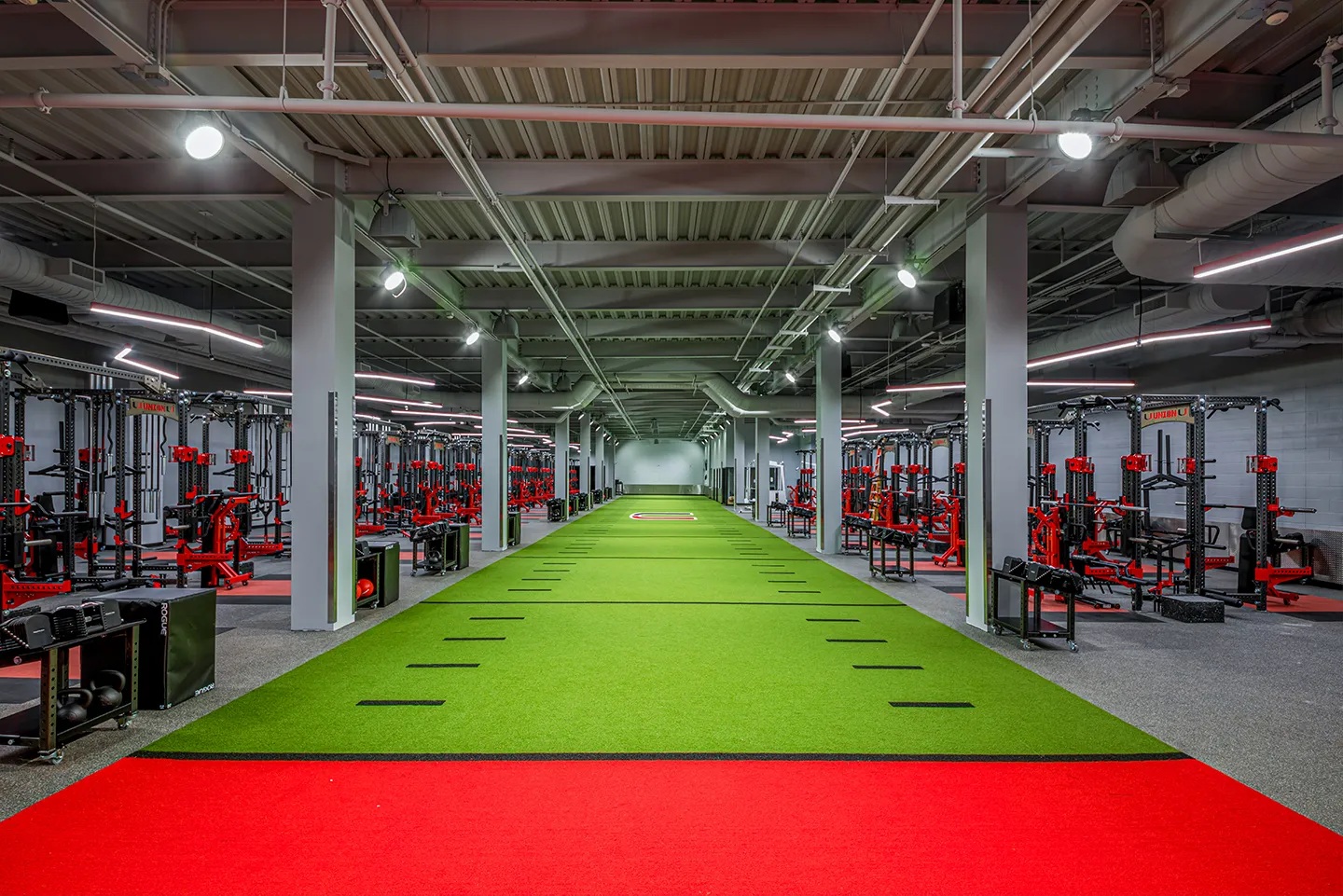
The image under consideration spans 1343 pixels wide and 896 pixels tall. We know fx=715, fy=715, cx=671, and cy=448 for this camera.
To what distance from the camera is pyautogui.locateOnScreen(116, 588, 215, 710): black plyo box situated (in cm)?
411

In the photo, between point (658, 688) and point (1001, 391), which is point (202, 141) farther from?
point (1001, 391)

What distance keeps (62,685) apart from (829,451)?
423 inches

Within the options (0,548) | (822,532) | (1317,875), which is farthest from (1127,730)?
(0,548)

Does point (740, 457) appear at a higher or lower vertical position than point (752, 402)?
lower

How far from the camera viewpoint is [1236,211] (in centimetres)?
521

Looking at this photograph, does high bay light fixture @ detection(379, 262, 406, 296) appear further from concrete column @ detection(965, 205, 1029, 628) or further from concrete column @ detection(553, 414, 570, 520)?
concrete column @ detection(553, 414, 570, 520)

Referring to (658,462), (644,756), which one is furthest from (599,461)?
(644,756)

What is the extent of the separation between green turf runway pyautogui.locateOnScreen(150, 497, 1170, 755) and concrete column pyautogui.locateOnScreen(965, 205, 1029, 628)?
3.26ft

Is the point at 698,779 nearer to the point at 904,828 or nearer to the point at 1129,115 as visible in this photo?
the point at 904,828

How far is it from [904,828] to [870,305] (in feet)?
27.0

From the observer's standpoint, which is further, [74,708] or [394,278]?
[394,278]

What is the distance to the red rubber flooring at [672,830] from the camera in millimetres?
2484

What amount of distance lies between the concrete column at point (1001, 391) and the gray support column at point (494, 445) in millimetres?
8330

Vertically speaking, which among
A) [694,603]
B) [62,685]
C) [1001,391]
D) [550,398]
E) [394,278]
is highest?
[394,278]
